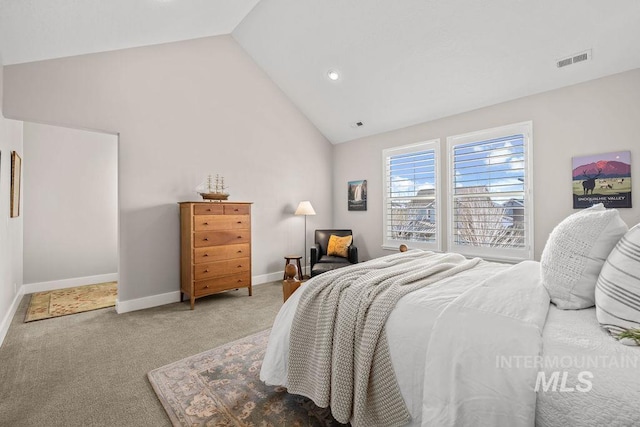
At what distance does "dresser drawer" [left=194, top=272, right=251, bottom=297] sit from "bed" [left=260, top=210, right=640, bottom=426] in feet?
8.19

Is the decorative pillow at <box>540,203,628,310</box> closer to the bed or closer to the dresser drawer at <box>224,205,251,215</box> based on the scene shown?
the bed

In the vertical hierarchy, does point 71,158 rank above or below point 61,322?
above

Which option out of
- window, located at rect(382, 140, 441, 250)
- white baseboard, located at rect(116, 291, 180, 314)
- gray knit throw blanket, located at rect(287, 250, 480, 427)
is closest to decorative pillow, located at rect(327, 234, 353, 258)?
window, located at rect(382, 140, 441, 250)

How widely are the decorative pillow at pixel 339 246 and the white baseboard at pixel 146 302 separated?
A: 2297 millimetres

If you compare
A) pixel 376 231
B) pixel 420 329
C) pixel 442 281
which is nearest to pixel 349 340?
pixel 420 329

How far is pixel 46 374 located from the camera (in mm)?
2148

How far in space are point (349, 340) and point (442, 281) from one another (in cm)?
70

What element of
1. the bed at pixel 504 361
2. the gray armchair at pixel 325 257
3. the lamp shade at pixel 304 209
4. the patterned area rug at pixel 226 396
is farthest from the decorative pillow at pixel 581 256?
the lamp shade at pixel 304 209

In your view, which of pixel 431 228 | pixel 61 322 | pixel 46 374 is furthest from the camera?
pixel 431 228

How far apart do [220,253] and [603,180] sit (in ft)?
14.4

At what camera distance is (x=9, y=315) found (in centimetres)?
312

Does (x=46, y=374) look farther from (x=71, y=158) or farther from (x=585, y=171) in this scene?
(x=585, y=171)

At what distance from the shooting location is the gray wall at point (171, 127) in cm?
317

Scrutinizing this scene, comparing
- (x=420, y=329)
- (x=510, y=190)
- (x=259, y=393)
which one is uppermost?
(x=510, y=190)
